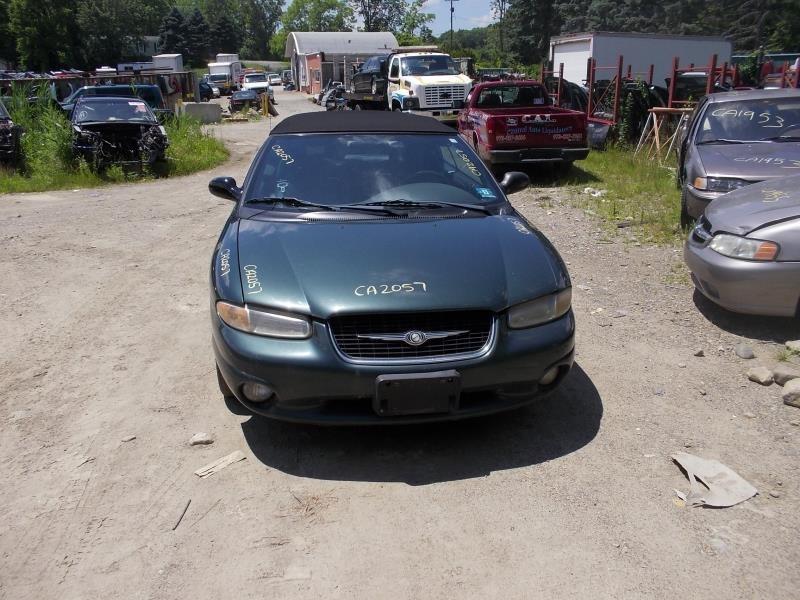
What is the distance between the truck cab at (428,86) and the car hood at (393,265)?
15108 mm

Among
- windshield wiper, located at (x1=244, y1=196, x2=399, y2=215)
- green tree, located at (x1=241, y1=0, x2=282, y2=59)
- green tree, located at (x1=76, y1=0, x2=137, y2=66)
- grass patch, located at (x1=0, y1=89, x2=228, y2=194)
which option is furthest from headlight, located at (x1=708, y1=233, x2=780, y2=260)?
green tree, located at (x1=241, y1=0, x2=282, y2=59)

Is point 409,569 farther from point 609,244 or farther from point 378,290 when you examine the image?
point 609,244

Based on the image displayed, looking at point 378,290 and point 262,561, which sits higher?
point 378,290

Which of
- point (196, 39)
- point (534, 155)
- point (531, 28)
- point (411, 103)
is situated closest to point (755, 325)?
point (534, 155)

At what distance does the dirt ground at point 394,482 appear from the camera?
2686 millimetres

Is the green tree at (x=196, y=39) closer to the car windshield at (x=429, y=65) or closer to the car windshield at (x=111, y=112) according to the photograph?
the car windshield at (x=429, y=65)

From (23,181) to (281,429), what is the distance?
11.6m

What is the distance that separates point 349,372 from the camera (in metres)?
3.14

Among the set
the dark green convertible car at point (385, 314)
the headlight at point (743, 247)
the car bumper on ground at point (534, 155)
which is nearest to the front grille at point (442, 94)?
the car bumper on ground at point (534, 155)

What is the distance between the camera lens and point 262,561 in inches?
109

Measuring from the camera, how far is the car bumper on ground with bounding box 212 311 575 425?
10.4 ft

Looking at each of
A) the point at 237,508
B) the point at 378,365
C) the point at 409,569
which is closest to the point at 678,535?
the point at 409,569

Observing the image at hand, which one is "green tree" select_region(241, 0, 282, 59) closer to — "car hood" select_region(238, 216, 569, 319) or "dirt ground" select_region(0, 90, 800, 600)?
"dirt ground" select_region(0, 90, 800, 600)

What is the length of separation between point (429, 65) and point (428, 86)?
175 centimetres
